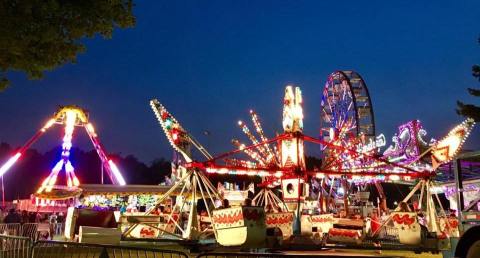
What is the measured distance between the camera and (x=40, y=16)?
859 centimetres

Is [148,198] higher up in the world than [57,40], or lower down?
lower down

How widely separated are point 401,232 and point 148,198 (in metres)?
20.0

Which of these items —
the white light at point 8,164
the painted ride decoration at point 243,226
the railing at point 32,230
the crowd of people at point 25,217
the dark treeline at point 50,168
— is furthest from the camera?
the dark treeline at point 50,168

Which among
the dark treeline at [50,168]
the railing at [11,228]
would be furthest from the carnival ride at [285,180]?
the dark treeline at [50,168]

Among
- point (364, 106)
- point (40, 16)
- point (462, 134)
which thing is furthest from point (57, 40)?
point (364, 106)

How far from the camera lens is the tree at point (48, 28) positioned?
8.31 m

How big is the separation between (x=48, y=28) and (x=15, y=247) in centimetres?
388

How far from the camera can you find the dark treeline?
217 feet

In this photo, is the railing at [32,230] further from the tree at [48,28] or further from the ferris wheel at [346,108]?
A: the ferris wheel at [346,108]

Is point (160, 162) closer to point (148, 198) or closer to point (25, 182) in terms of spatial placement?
point (25, 182)

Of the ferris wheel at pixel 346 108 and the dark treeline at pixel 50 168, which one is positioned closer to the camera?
the ferris wheel at pixel 346 108

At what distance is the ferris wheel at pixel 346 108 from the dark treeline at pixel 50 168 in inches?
1259

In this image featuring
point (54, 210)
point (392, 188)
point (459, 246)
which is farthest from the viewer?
point (392, 188)

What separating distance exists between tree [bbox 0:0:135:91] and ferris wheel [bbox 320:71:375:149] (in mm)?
28850
